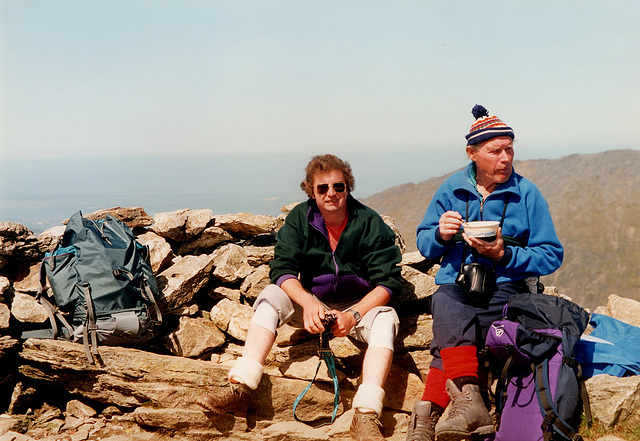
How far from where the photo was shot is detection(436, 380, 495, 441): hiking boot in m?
4.55

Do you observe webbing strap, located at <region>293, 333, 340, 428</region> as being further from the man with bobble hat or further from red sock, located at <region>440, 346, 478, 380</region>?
red sock, located at <region>440, 346, 478, 380</region>

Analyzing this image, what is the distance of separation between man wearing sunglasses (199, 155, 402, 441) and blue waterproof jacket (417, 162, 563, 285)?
59cm

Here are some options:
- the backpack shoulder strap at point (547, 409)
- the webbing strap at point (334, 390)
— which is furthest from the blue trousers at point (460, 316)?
the webbing strap at point (334, 390)

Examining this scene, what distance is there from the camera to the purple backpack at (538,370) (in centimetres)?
477

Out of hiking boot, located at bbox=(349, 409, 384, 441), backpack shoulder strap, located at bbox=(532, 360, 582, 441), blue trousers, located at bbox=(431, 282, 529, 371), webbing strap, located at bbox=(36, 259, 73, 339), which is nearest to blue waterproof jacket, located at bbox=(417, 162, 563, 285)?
blue trousers, located at bbox=(431, 282, 529, 371)

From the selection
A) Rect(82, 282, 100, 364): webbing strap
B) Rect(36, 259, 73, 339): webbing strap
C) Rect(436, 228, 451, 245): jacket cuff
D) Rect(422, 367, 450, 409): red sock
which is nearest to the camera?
Rect(422, 367, 450, 409): red sock

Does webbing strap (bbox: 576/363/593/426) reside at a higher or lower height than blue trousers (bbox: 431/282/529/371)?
lower

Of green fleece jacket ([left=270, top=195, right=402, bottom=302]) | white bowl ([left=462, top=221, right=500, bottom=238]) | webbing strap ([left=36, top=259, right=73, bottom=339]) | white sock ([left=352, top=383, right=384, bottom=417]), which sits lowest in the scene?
white sock ([left=352, top=383, right=384, bottom=417])

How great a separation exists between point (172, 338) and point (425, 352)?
3.48m

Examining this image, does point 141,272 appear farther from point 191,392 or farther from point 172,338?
point 191,392

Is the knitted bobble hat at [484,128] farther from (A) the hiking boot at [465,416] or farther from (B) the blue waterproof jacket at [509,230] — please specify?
(A) the hiking boot at [465,416]

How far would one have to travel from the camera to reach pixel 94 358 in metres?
5.97

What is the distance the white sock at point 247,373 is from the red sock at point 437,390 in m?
1.78

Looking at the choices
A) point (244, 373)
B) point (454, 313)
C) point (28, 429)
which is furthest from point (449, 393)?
point (28, 429)
